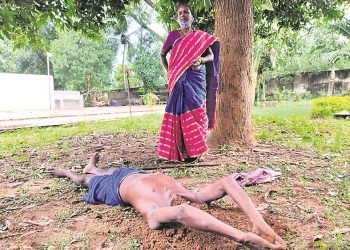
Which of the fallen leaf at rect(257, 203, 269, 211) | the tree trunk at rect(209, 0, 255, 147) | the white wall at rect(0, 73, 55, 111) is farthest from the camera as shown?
the white wall at rect(0, 73, 55, 111)

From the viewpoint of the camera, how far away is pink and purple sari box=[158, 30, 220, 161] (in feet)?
15.4

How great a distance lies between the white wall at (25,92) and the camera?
833 inches

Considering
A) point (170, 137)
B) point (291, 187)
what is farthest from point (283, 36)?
point (291, 187)

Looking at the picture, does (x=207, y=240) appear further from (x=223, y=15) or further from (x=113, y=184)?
(x=223, y=15)

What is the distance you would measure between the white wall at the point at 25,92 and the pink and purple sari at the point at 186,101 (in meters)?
19.6

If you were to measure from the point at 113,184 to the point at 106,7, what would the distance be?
14.0 ft

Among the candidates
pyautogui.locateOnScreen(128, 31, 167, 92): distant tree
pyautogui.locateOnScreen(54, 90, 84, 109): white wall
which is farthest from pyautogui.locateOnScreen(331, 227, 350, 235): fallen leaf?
pyautogui.locateOnScreen(54, 90, 84, 109): white wall

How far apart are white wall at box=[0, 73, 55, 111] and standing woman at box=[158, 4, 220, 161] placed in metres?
19.6

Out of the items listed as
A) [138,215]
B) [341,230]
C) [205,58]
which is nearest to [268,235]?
[341,230]

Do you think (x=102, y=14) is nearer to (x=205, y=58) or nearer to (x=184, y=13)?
(x=184, y=13)

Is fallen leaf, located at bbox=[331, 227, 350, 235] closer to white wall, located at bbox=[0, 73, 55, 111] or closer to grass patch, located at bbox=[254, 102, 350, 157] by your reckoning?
grass patch, located at bbox=[254, 102, 350, 157]

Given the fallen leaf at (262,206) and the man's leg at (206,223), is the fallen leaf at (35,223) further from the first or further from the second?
the fallen leaf at (262,206)

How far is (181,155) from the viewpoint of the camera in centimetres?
480

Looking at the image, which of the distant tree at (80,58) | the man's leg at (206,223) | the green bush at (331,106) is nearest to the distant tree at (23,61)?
the distant tree at (80,58)
